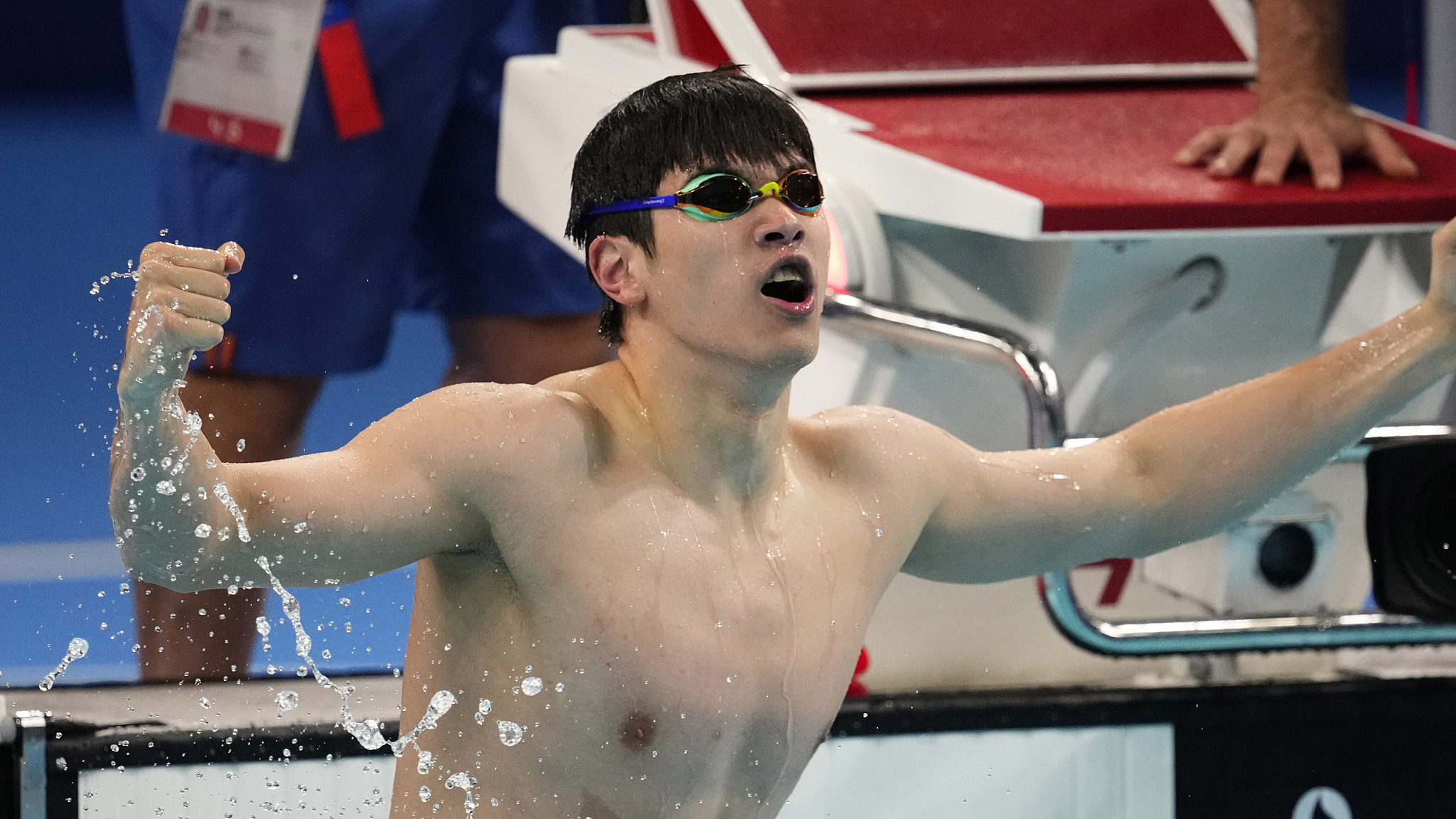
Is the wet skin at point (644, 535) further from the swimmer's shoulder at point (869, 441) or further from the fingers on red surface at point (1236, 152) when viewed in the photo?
the fingers on red surface at point (1236, 152)

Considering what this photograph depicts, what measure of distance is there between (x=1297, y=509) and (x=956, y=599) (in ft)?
1.56

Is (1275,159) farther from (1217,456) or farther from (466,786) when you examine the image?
(466,786)

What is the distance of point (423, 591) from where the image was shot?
1623mm

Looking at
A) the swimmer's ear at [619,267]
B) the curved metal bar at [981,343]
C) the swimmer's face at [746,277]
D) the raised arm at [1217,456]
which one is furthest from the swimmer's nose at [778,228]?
the curved metal bar at [981,343]

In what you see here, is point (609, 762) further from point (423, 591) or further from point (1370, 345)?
point (1370, 345)

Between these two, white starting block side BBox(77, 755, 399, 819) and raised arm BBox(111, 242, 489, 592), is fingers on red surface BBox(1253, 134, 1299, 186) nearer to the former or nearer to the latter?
raised arm BBox(111, 242, 489, 592)

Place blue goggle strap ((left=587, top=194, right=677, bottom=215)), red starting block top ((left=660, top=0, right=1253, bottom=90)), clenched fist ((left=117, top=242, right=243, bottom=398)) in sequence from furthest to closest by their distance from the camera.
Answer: red starting block top ((left=660, top=0, right=1253, bottom=90)) < blue goggle strap ((left=587, top=194, right=677, bottom=215)) < clenched fist ((left=117, top=242, right=243, bottom=398))

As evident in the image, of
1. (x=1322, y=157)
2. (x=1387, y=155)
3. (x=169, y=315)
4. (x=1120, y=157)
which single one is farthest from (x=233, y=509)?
(x=1387, y=155)

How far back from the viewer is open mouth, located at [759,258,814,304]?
152 cm

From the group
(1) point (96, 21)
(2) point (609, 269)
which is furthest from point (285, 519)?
(1) point (96, 21)

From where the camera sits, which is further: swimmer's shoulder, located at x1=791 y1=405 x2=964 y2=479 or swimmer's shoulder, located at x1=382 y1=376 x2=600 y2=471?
swimmer's shoulder, located at x1=791 y1=405 x2=964 y2=479

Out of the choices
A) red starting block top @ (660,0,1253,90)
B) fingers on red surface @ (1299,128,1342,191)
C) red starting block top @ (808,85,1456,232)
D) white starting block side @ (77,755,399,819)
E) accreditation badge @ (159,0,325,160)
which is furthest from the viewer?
accreditation badge @ (159,0,325,160)

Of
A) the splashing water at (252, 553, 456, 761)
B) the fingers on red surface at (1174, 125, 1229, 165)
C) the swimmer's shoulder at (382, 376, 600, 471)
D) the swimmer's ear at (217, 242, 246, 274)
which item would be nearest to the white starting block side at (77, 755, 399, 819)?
the splashing water at (252, 553, 456, 761)

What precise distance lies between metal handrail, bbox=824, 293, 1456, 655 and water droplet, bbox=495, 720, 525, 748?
0.76 meters
